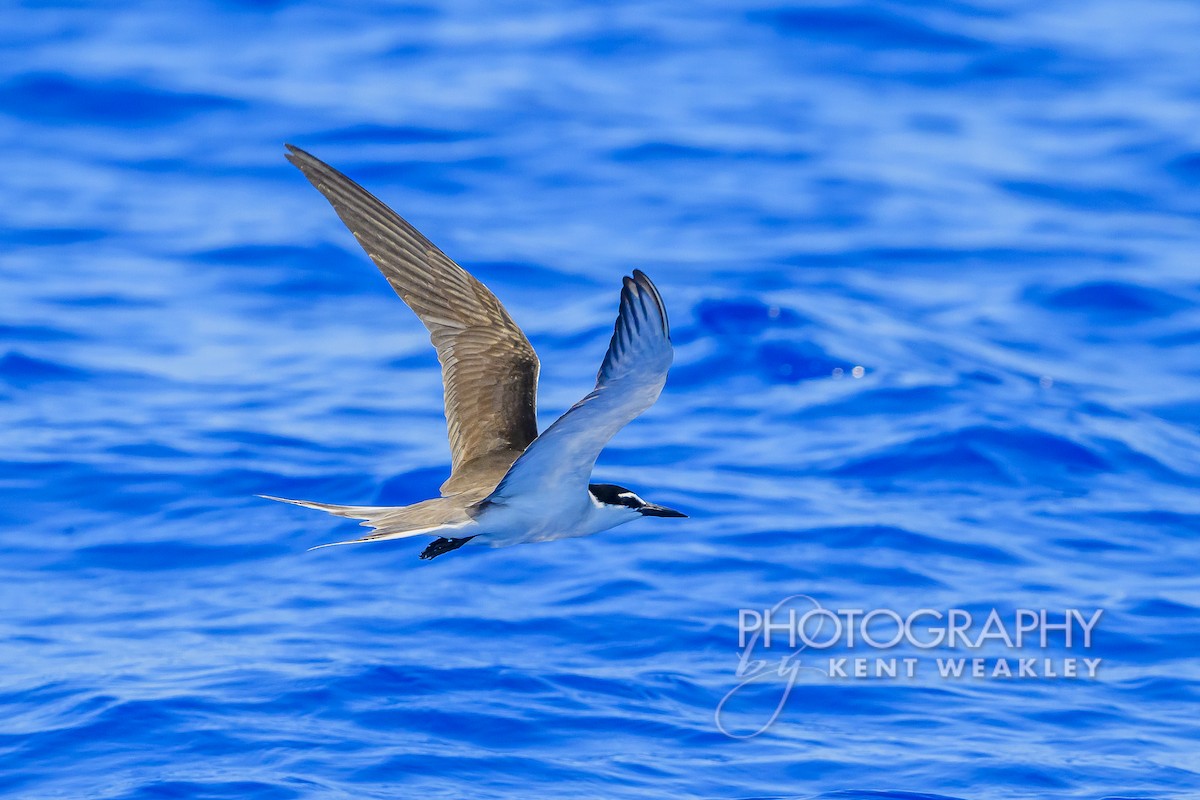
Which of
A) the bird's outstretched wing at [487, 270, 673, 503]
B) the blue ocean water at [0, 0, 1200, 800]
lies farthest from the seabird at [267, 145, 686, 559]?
the blue ocean water at [0, 0, 1200, 800]

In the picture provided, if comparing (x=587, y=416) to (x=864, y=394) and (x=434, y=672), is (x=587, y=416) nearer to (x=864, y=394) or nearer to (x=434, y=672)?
(x=434, y=672)

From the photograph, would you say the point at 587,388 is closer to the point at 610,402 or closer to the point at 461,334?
the point at 461,334

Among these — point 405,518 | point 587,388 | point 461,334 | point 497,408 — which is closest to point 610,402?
point 405,518

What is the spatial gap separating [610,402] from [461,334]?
2708mm

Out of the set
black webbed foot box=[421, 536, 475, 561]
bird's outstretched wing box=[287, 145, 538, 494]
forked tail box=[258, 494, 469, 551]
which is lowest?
forked tail box=[258, 494, 469, 551]

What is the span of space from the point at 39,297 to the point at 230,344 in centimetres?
231

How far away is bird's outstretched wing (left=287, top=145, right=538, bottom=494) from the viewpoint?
9.11 meters

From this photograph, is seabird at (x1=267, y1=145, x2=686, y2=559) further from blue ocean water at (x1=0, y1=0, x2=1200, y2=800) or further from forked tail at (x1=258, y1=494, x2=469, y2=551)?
blue ocean water at (x1=0, y1=0, x2=1200, y2=800)

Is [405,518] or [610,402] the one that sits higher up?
[610,402]

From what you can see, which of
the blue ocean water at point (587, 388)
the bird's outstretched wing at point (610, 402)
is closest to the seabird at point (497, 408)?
the bird's outstretched wing at point (610, 402)

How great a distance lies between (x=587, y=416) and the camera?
6.98 meters

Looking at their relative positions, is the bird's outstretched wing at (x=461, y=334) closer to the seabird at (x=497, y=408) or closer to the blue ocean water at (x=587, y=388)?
the seabird at (x=497, y=408)

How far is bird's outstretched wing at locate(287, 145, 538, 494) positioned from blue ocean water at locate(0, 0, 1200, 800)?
213cm

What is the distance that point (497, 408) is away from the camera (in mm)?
9164
